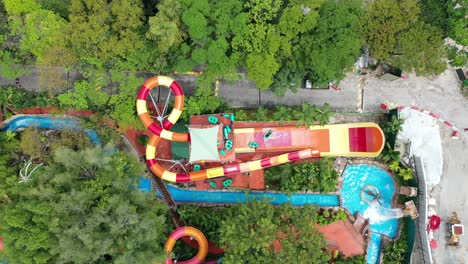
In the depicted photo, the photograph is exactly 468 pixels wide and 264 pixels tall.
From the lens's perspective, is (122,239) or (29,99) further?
(29,99)

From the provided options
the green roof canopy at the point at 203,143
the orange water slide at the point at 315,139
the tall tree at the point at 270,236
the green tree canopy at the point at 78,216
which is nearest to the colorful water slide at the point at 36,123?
the green tree canopy at the point at 78,216

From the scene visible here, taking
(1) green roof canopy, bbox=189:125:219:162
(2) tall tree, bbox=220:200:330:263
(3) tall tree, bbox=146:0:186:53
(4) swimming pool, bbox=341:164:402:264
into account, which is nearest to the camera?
(2) tall tree, bbox=220:200:330:263

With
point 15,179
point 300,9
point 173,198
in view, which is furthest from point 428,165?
point 15,179

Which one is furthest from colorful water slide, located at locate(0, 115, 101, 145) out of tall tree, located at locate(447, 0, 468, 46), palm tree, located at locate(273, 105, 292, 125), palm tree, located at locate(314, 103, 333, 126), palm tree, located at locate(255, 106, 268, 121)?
tall tree, located at locate(447, 0, 468, 46)

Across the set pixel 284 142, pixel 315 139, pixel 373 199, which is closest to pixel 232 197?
pixel 284 142

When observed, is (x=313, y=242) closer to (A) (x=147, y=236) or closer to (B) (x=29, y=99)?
(A) (x=147, y=236)

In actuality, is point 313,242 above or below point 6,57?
below

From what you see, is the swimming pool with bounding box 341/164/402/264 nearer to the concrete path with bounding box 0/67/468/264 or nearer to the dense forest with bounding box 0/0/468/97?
the concrete path with bounding box 0/67/468/264

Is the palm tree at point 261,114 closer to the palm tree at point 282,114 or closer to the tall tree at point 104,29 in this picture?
the palm tree at point 282,114
